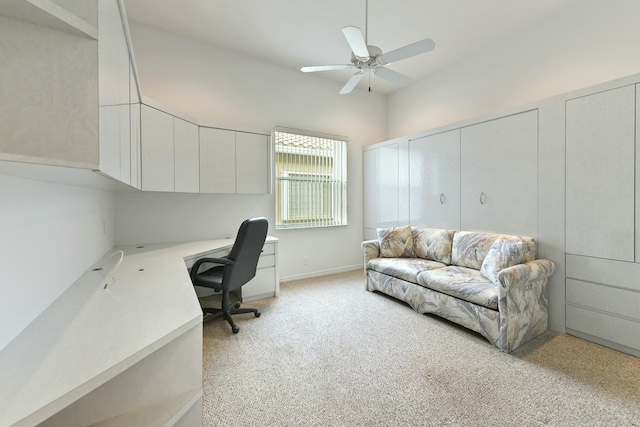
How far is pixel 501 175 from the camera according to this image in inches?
117

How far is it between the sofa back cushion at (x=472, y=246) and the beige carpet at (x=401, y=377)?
0.82 metres

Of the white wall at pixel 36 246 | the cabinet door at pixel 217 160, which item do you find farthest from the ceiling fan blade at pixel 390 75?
the white wall at pixel 36 246

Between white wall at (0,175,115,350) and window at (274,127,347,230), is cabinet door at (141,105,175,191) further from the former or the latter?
window at (274,127,347,230)

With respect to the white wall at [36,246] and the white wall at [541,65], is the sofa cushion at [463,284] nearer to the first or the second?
the white wall at [541,65]

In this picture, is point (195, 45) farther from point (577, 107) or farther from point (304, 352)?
point (577, 107)

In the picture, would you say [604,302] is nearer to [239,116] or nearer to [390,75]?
[390,75]

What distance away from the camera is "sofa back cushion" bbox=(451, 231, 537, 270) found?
291 centimetres

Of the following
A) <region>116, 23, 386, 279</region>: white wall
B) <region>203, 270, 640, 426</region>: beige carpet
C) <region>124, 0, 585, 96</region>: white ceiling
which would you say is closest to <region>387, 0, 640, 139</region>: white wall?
<region>124, 0, 585, 96</region>: white ceiling

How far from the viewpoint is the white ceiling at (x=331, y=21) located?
2.72m

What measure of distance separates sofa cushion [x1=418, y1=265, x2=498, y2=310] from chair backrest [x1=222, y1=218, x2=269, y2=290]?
5.91 feet

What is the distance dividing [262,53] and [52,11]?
3.44 metres

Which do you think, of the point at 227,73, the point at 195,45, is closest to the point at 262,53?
the point at 227,73

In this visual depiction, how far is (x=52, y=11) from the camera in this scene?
0.69m

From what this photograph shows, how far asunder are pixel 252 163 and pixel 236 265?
64.2 inches
